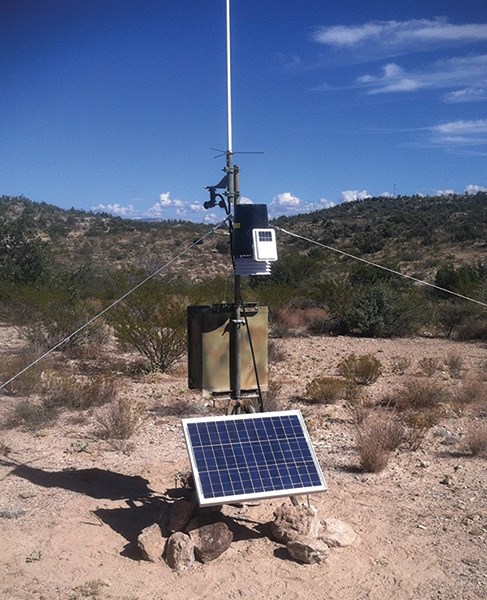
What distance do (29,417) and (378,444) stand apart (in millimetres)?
4814

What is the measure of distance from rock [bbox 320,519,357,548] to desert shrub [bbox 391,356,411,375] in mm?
8356

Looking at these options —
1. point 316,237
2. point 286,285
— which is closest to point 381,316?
point 286,285

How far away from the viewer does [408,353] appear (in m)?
16.7

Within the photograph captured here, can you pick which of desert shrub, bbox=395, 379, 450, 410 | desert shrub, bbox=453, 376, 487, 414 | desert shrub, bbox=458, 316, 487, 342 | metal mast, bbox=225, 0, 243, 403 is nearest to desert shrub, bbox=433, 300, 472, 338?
desert shrub, bbox=458, 316, 487, 342

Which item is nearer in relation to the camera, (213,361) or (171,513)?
(171,513)

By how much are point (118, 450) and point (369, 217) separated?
191 ft

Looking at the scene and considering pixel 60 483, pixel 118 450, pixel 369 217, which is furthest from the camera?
pixel 369 217

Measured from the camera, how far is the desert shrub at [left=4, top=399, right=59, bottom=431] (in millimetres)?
9453

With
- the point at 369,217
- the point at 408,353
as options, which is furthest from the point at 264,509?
the point at 369,217

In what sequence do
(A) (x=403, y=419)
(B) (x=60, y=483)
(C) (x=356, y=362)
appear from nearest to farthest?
(B) (x=60, y=483)
(A) (x=403, y=419)
(C) (x=356, y=362)

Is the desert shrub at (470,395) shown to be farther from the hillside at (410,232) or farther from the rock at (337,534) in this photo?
the hillside at (410,232)

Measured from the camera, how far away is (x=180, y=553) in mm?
5664

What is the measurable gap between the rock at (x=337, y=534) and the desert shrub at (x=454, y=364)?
8442mm

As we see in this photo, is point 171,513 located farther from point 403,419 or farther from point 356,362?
point 356,362
